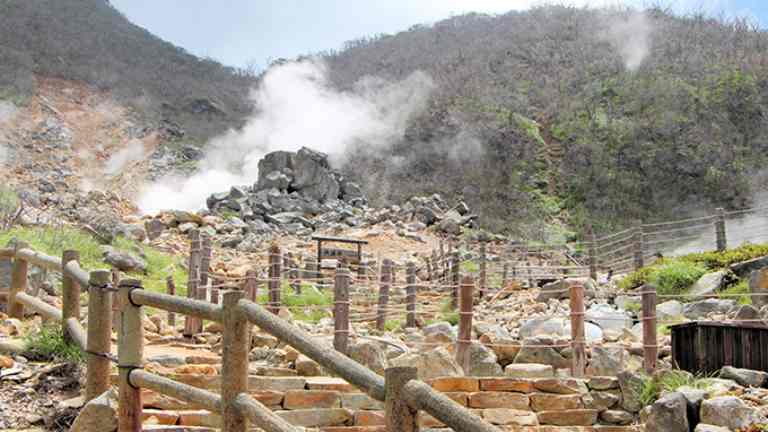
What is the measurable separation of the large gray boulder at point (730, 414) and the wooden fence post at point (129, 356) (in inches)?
150

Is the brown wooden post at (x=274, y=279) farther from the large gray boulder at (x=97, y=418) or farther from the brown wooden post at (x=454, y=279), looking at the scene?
the large gray boulder at (x=97, y=418)

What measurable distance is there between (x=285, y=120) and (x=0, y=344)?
3027 centimetres

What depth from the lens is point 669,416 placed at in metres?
5.48

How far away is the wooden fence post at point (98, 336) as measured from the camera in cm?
424

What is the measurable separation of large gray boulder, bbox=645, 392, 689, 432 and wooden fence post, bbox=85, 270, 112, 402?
367cm

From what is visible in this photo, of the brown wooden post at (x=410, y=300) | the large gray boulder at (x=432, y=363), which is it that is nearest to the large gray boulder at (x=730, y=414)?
the large gray boulder at (x=432, y=363)

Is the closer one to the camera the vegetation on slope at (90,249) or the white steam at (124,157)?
the vegetation on slope at (90,249)

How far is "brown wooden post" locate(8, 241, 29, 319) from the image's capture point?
20.2 ft

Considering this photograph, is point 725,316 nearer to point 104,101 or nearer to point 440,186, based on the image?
point 440,186

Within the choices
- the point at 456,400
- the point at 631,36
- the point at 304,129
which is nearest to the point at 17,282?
the point at 456,400

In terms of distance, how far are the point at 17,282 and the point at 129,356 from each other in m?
2.97

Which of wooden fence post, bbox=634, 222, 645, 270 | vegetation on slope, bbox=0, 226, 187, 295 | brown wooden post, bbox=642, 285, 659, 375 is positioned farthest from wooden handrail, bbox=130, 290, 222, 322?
wooden fence post, bbox=634, 222, 645, 270

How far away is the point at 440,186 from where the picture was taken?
26922 mm

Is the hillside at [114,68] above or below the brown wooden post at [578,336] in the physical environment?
above
